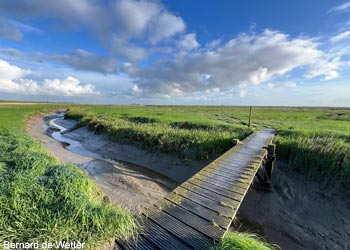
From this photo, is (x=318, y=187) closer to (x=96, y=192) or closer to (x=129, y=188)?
(x=129, y=188)

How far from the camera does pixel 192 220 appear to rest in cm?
427

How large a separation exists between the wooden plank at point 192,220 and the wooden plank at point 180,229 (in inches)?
3.9

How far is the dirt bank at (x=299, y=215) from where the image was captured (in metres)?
6.33

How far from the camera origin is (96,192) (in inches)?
286

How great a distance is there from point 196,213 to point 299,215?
216 inches

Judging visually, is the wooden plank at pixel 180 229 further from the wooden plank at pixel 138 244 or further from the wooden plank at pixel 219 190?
the wooden plank at pixel 219 190

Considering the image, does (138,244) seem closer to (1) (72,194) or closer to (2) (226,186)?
(1) (72,194)

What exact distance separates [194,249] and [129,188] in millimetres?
5861

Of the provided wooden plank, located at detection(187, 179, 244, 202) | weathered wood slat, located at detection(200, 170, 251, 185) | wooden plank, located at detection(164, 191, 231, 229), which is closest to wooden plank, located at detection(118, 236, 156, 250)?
wooden plank, located at detection(164, 191, 231, 229)

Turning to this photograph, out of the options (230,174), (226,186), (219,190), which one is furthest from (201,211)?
(230,174)

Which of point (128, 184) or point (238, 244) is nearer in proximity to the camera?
point (238, 244)

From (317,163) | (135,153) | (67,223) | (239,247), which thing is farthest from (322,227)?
(135,153)

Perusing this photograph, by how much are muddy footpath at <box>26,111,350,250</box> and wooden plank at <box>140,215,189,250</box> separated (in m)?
3.00

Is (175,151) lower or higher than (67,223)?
lower
